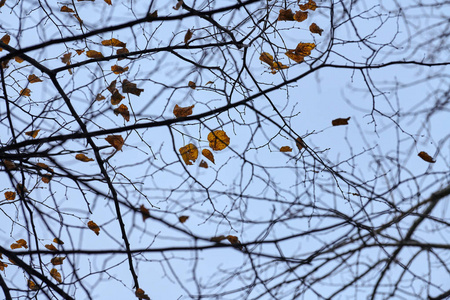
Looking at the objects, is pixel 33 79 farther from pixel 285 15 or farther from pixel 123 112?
pixel 285 15

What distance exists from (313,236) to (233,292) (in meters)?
0.67

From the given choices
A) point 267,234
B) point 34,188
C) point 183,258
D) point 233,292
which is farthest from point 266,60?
point 34,188

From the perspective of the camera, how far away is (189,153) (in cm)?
277

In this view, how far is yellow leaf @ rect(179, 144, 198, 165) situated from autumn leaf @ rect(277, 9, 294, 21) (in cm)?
105

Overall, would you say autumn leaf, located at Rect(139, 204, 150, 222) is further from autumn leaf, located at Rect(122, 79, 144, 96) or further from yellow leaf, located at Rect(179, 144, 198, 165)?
autumn leaf, located at Rect(122, 79, 144, 96)

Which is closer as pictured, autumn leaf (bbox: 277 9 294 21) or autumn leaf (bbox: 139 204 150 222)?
autumn leaf (bbox: 139 204 150 222)

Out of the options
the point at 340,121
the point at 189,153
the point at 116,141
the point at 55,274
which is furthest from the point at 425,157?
the point at 55,274

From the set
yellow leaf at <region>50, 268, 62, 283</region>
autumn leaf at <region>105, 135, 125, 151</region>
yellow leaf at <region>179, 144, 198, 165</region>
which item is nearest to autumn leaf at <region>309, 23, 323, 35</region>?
yellow leaf at <region>179, 144, 198, 165</region>

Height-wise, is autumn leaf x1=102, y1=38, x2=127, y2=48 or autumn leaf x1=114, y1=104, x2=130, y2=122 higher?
autumn leaf x1=102, y1=38, x2=127, y2=48

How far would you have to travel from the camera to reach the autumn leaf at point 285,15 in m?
2.87

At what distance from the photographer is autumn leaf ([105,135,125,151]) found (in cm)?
Answer: 264

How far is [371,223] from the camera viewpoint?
2.68 m

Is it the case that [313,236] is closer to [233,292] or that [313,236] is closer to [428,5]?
[233,292]

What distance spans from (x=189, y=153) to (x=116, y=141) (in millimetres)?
464
